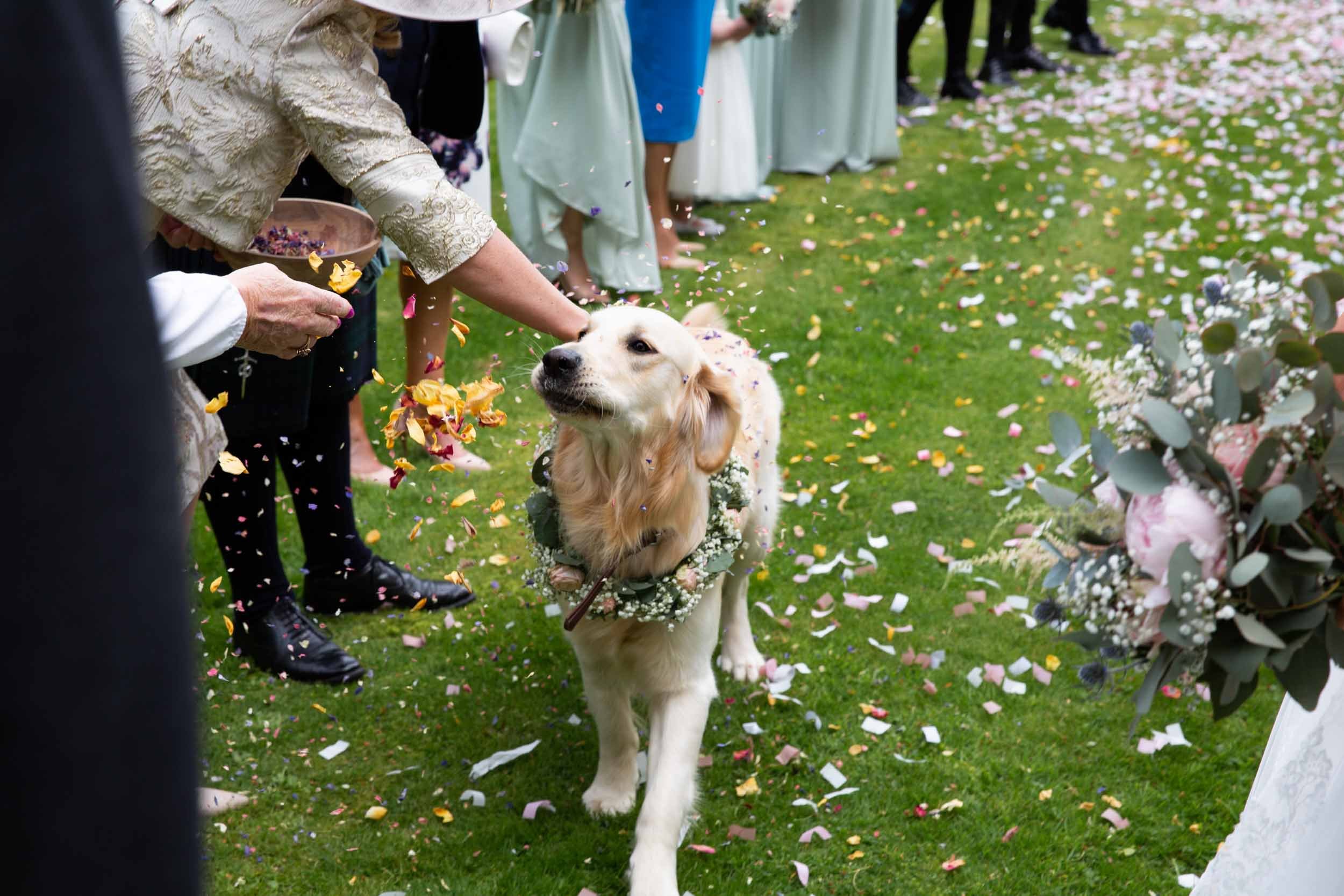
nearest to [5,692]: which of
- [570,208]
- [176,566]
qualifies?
[176,566]

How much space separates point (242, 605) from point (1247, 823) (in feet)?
9.02

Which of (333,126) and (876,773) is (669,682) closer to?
(876,773)

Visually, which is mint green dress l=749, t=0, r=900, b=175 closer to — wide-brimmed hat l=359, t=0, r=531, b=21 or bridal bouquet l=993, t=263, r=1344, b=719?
wide-brimmed hat l=359, t=0, r=531, b=21

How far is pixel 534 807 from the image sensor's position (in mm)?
3152

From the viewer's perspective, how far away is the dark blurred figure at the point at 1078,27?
11.2m

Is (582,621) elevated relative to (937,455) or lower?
elevated

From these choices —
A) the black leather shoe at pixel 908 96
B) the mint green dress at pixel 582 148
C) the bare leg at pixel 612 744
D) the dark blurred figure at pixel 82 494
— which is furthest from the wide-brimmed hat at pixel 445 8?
the black leather shoe at pixel 908 96

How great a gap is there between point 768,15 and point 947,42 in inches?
133

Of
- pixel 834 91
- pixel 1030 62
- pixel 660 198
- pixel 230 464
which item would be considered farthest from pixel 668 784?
pixel 1030 62

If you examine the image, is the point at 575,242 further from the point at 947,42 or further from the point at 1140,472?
the point at 947,42

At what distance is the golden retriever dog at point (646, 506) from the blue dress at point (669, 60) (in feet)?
11.7

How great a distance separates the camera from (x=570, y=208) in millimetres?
6219

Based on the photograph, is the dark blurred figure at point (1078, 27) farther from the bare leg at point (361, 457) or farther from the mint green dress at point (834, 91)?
the bare leg at point (361, 457)

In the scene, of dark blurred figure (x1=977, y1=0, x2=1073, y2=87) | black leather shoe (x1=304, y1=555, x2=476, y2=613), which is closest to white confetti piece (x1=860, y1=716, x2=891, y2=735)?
black leather shoe (x1=304, y1=555, x2=476, y2=613)
